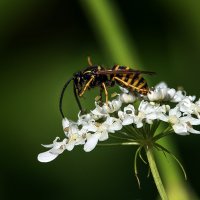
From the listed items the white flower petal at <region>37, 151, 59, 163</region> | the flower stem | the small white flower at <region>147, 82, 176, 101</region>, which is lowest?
the flower stem

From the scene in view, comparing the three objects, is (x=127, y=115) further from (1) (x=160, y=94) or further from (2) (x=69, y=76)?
(2) (x=69, y=76)

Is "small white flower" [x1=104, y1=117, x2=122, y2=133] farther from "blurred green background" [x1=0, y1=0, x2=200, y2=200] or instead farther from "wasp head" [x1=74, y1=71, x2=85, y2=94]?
"blurred green background" [x1=0, y1=0, x2=200, y2=200]

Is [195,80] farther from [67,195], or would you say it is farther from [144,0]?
[67,195]

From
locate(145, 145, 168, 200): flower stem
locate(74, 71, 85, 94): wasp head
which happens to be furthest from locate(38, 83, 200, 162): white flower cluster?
locate(74, 71, 85, 94): wasp head

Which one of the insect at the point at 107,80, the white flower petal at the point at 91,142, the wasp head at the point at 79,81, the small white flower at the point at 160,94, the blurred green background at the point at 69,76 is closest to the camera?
the white flower petal at the point at 91,142

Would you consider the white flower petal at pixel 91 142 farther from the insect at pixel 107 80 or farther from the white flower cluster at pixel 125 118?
the insect at pixel 107 80

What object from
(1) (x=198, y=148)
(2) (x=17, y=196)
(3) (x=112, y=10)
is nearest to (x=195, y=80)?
(1) (x=198, y=148)

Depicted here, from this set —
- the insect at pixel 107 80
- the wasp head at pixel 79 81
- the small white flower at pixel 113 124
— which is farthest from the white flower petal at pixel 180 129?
the wasp head at pixel 79 81
